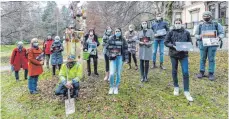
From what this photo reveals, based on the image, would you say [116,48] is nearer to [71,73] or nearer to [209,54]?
[71,73]

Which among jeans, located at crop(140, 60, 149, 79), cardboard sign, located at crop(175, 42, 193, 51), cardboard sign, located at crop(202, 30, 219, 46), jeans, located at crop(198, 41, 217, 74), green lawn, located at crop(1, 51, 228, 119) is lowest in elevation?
green lawn, located at crop(1, 51, 228, 119)

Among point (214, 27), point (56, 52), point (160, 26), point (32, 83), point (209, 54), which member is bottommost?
point (32, 83)

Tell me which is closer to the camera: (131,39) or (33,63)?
(33,63)

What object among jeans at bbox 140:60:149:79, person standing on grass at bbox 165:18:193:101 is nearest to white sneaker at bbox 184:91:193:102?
person standing on grass at bbox 165:18:193:101

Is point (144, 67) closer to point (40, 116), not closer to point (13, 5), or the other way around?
point (40, 116)

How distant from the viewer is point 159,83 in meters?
8.02

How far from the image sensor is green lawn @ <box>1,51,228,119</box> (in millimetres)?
6004

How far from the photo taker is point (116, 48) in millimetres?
7105

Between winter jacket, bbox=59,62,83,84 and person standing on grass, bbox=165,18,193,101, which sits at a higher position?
person standing on grass, bbox=165,18,193,101

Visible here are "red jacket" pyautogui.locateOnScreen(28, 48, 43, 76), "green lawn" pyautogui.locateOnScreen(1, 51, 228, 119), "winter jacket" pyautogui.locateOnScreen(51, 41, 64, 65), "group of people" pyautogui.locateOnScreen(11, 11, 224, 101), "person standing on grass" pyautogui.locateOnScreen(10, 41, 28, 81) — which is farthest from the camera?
"person standing on grass" pyautogui.locateOnScreen(10, 41, 28, 81)

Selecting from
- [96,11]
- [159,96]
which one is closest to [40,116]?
[159,96]

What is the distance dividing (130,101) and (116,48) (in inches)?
60.6

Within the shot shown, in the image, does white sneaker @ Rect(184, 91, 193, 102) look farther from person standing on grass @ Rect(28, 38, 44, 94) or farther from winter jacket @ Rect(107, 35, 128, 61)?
person standing on grass @ Rect(28, 38, 44, 94)

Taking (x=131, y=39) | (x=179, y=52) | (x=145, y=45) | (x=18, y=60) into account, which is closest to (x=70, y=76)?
(x=145, y=45)
